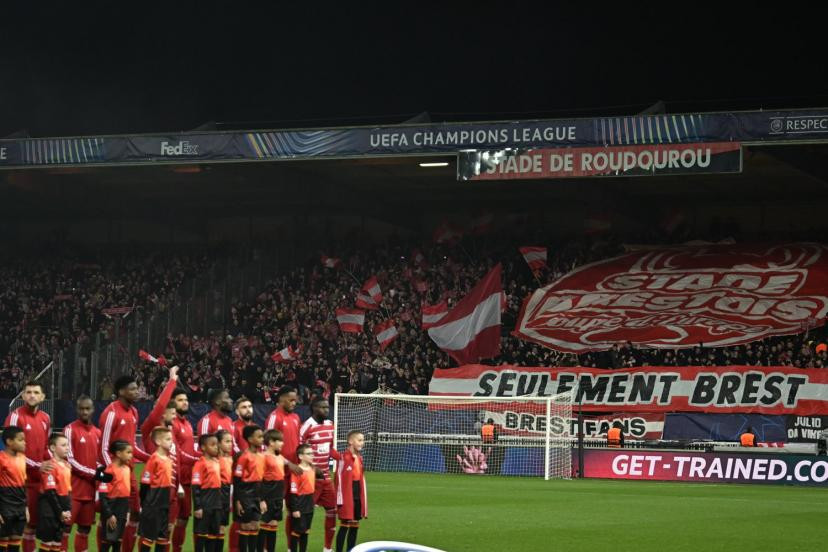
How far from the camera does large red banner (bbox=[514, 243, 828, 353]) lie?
32.8 metres

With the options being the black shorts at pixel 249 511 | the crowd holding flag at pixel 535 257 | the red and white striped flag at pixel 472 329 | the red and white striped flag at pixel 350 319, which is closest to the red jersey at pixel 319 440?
the black shorts at pixel 249 511

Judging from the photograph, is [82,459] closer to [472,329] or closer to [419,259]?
[472,329]

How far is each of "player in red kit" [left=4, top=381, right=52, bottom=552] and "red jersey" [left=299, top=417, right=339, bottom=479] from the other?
2968mm

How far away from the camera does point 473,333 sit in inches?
1388

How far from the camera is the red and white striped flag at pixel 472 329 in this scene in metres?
35.2

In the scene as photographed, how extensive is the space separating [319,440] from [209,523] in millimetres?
2331

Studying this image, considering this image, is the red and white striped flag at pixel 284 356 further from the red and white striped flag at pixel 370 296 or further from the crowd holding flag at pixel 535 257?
the crowd holding flag at pixel 535 257

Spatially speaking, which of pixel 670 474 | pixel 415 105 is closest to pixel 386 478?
pixel 670 474

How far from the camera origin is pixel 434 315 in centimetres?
3597

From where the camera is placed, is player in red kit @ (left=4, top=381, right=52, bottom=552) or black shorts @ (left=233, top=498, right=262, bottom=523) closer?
player in red kit @ (left=4, top=381, right=52, bottom=552)

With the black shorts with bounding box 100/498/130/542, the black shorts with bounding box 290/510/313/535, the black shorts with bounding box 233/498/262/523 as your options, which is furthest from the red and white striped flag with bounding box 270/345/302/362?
the black shorts with bounding box 100/498/130/542

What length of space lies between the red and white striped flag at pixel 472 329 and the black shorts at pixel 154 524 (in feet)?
76.2

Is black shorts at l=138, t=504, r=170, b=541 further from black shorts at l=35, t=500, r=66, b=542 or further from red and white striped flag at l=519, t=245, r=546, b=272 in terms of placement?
red and white striped flag at l=519, t=245, r=546, b=272

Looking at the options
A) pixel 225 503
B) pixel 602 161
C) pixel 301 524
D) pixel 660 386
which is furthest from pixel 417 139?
pixel 225 503
